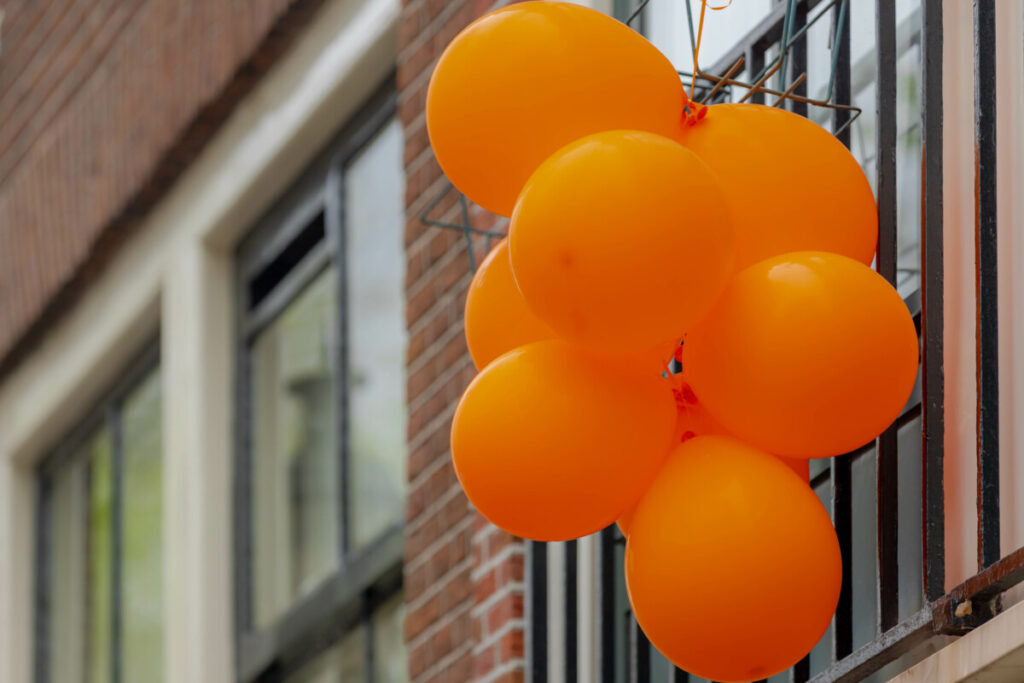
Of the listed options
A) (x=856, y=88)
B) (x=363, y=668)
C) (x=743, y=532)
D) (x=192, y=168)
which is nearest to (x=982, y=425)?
(x=743, y=532)

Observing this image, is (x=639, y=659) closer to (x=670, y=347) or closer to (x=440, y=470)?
(x=440, y=470)

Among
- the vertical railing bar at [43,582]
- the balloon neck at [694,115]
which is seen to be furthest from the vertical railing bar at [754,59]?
the vertical railing bar at [43,582]

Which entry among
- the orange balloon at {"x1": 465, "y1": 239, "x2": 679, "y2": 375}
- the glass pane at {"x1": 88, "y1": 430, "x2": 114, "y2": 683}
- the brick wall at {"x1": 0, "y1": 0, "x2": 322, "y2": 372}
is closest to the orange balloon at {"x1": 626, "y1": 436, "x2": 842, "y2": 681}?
the orange balloon at {"x1": 465, "y1": 239, "x2": 679, "y2": 375}

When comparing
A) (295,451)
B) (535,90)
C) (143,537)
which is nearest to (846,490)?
(535,90)

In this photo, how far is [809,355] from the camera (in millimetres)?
2201

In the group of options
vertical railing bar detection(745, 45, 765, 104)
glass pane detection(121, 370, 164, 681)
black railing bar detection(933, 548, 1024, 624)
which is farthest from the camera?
glass pane detection(121, 370, 164, 681)

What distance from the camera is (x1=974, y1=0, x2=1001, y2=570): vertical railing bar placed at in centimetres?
245

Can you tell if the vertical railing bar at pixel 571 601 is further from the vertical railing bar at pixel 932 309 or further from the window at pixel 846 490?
the vertical railing bar at pixel 932 309

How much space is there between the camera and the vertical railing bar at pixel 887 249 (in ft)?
9.10

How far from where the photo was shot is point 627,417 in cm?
226

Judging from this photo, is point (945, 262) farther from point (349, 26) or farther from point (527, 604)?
point (349, 26)

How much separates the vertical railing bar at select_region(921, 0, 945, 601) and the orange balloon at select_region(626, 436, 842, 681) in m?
0.37

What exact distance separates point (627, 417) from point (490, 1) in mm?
2407

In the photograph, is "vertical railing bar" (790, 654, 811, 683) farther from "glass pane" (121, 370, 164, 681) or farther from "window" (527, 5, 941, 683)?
"glass pane" (121, 370, 164, 681)
